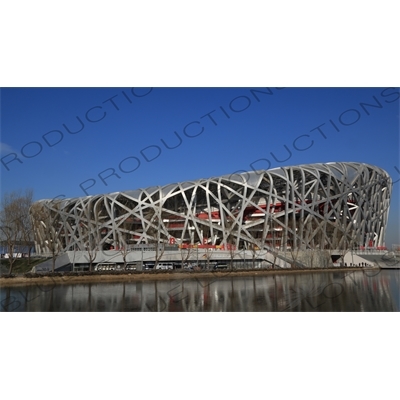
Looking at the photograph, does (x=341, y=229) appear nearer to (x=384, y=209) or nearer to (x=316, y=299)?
(x=384, y=209)

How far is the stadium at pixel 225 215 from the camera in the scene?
150ft

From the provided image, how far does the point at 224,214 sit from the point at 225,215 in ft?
0.78

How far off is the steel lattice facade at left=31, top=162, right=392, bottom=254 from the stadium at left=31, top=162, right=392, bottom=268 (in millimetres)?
117

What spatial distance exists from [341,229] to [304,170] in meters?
8.37

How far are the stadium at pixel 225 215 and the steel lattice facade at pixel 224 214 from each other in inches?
4.6

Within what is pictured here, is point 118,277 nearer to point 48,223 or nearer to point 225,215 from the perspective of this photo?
point 225,215

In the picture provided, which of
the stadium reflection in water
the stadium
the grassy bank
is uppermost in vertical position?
the stadium

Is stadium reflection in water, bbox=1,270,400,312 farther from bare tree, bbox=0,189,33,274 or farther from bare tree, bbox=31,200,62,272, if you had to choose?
bare tree, bbox=31,200,62,272

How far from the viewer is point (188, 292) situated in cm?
1980

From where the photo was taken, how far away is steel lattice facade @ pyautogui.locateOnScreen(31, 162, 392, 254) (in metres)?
45.8

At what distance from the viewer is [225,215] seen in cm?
4700

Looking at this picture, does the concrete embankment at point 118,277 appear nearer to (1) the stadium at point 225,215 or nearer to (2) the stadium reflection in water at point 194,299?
(2) the stadium reflection in water at point 194,299

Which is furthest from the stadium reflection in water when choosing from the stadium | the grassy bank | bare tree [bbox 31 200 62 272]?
bare tree [bbox 31 200 62 272]

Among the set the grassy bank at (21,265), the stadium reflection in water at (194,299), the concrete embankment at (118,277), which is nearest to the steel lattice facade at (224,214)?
the grassy bank at (21,265)
